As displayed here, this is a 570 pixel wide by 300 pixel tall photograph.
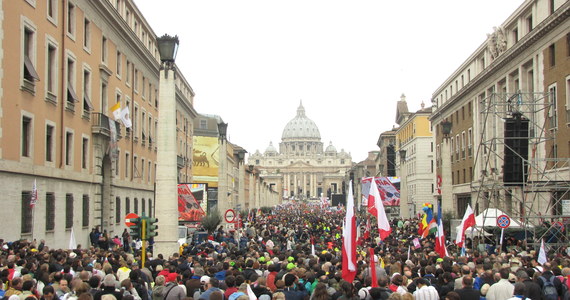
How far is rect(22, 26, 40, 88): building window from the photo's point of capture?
24500 mm

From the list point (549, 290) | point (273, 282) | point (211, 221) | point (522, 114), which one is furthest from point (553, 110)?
point (273, 282)

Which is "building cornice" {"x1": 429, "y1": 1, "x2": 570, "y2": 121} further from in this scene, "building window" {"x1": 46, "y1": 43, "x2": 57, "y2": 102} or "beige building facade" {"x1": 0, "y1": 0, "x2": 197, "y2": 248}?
"building window" {"x1": 46, "y1": 43, "x2": 57, "y2": 102}

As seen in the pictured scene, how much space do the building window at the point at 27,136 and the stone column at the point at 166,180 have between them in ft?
20.0

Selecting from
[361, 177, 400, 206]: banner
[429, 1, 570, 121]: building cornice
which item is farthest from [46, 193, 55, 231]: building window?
[429, 1, 570, 121]: building cornice

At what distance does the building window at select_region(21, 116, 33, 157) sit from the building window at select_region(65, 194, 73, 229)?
4.51 m

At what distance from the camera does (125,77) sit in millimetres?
39375

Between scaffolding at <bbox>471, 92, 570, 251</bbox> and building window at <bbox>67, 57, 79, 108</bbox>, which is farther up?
building window at <bbox>67, 57, 79, 108</bbox>

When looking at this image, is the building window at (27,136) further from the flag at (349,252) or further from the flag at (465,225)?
the flag at (349,252)

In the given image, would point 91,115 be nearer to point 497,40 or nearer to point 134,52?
point 134,52

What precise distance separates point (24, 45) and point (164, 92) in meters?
6.41

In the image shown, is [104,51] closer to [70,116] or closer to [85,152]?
[85,152]

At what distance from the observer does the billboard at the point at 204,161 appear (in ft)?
239

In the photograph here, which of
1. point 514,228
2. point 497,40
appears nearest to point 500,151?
point 497,40

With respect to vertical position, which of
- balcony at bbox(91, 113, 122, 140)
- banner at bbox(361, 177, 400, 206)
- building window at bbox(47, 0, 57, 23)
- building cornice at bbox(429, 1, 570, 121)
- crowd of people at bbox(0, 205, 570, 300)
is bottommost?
crowd of people at bbox(0, 205, 570, 300)
